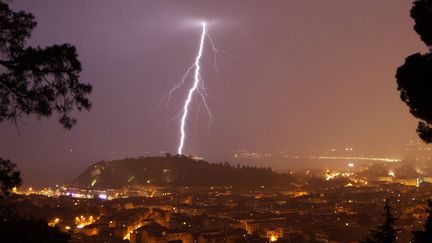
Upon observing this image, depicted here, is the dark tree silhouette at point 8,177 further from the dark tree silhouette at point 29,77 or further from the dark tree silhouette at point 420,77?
the dark tree silhouette at point 420,77

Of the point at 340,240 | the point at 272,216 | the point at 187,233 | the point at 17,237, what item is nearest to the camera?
the point at 17,237

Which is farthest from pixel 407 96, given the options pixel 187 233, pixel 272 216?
pixel 272 216

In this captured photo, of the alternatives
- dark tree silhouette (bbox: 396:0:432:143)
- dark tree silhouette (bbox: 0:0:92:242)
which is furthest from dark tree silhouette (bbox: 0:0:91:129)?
dark tree silhouette (bbox: 396:0:432:143)

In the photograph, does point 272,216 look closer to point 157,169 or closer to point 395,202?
point 395,202

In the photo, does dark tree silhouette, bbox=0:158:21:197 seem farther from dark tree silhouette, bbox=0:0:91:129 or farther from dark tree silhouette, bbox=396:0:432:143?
dark tree silhouette, bbox=396:0:432:143

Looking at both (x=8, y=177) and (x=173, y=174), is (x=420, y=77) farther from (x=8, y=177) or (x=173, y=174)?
(x=173, y=174)

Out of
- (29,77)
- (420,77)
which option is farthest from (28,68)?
(420,77)

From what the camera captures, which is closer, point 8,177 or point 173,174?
point 8,177
